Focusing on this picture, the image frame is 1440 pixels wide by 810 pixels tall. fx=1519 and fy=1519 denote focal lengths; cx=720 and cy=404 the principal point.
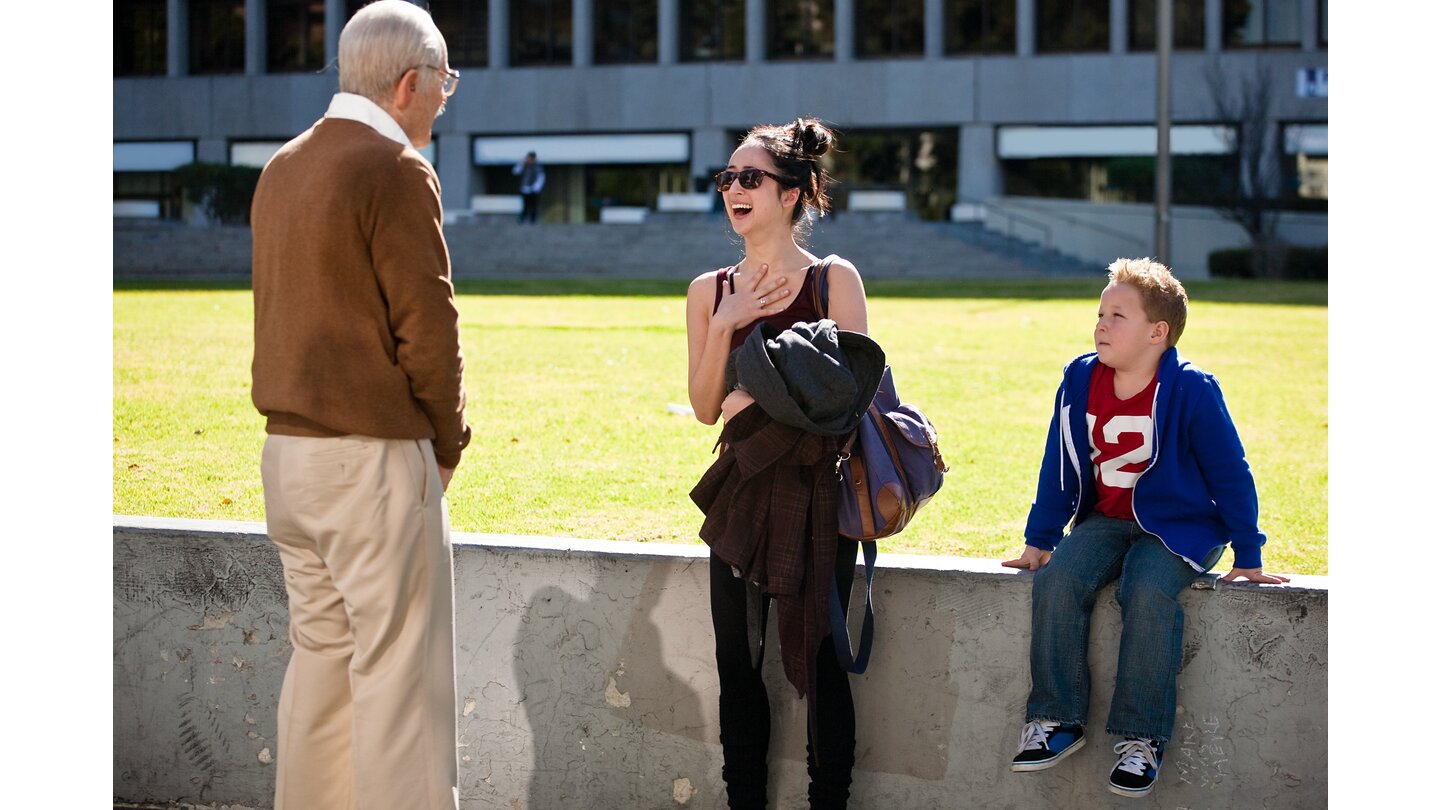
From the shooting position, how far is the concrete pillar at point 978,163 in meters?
49.9

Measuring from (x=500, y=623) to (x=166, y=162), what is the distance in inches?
2164

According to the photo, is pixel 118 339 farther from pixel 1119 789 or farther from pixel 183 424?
pixel 1119 789

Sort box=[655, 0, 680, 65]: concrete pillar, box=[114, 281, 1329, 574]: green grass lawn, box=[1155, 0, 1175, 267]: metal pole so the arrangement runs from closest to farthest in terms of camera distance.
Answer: box=[114, 281, 1329, 574]: green grass lawn < box=[1155, 0, 1175, 267]: metal pole < box=[655, 0, 680, 65]: concrete pillar

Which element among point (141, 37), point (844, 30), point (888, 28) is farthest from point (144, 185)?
point (888, 28)

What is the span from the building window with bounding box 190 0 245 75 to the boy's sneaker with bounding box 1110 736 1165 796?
181ft

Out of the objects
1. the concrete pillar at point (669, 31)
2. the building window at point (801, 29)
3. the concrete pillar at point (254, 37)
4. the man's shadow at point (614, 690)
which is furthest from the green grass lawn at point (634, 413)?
the concrete pillar at point (254, 37)

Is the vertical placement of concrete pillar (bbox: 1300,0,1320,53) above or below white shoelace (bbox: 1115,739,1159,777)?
above

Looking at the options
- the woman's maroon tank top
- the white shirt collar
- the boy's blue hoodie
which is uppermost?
the white shirt collar

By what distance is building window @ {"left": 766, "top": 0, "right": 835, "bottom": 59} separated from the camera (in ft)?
167

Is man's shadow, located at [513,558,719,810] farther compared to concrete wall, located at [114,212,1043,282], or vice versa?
concrete wall, located at [114,212,1043,282]

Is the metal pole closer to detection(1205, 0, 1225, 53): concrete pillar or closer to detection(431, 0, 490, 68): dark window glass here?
detection(1205, 0, 1225, 53): concrete pillar

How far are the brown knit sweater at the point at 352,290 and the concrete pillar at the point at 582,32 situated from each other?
50.2m

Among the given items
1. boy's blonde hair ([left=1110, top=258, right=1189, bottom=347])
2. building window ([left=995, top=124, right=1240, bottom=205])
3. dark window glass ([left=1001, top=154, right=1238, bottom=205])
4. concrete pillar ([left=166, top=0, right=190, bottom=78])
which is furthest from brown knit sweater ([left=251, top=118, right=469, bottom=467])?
concrete pillar ([left=166, top=0, right=190, bottom=78])

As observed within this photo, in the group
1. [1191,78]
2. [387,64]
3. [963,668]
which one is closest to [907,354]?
[963,668]
